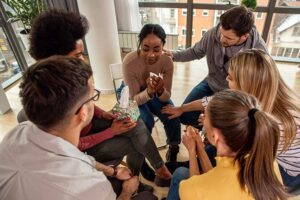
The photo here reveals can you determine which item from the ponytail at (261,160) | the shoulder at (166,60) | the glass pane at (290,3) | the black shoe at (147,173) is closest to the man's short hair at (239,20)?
the shoulder at (166,60)

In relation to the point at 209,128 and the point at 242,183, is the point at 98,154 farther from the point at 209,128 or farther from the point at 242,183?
the point at 242,183

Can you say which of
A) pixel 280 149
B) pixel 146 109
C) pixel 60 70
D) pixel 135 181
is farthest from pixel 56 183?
pixel 146 109

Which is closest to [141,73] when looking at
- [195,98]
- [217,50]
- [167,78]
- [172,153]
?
[167,78]

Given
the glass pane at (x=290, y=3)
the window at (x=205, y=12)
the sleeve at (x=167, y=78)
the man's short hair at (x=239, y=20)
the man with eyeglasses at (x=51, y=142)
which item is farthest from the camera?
the window at (x=205, y=12)

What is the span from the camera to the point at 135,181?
1.35m

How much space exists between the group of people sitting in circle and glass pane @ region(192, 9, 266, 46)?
1.85m

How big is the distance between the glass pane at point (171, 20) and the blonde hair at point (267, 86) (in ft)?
8.61

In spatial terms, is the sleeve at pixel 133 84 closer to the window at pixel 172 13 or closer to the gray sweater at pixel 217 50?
the gray sweater at pixel 217 50

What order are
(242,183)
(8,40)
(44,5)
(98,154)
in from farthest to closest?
(8,40), (44,5), (98,154), (242,183)

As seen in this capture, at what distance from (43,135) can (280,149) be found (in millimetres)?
1127

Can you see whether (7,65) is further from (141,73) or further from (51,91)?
(51,91)

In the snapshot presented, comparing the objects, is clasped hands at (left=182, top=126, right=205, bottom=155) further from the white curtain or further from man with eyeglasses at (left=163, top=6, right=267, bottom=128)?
the white curtain

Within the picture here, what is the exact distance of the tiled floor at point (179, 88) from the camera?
2.51m

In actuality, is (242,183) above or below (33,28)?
below
